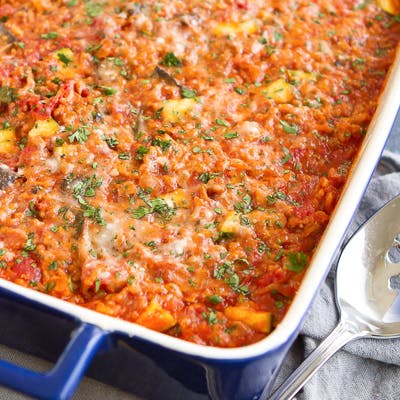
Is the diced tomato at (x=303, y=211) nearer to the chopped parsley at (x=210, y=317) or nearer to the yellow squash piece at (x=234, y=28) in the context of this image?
the chopped parsley at (x=210, y=317)

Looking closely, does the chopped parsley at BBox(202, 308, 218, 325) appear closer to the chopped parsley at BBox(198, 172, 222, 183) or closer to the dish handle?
the dish handle

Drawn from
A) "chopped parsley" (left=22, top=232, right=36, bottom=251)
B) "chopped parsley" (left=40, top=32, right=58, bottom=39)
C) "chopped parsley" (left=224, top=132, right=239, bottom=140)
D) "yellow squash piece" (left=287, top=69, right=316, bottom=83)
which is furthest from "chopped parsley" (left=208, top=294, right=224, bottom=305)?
"chopped parsley" (left=40, top=32, right=58, bottom=39)

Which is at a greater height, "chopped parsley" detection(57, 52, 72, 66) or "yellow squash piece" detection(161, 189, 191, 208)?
"chopped parsley" detection(57, 52, 72, 66)

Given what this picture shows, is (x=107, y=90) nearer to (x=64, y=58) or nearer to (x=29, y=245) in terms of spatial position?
(x=64, y=58)

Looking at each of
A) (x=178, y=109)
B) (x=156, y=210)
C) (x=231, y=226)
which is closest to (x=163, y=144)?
(x=178, y=109)

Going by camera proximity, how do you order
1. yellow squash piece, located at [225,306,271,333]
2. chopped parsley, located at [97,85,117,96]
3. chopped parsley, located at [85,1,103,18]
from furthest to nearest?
chopped parsley, located at [85,1,103,18] < chopped parsley, located at [97,85,117,96] < yellow squash piece, located at [225,306,271,333]

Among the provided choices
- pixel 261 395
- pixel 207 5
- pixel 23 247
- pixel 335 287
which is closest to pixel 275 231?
pixel 335 287

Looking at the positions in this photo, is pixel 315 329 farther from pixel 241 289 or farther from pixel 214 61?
pixel 214 61
